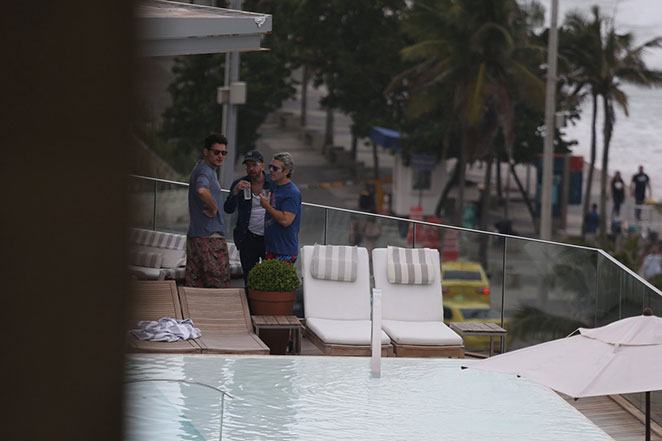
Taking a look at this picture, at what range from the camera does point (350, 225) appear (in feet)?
37.4

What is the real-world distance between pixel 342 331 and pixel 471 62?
38648 millimetres

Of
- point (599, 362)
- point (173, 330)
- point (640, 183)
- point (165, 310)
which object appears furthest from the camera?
point (640, 183)

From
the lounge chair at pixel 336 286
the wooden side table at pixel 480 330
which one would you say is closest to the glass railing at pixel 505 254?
the lounge chair at pixel 336 286

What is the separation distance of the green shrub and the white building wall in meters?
39.7

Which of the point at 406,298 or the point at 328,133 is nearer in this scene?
the point at 406,298

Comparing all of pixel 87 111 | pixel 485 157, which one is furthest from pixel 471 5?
pixel 87 111

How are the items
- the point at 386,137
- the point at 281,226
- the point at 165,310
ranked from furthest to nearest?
the point at 386,137, the point at 281,226, the point at 165,310

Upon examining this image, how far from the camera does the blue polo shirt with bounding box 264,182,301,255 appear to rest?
8.83m

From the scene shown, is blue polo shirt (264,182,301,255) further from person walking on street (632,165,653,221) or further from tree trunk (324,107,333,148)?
tree trunk (324,107,333,148)

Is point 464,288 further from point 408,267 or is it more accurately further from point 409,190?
point 409,190

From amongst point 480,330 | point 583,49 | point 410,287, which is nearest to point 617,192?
point 583,49

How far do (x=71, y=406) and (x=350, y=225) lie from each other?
10937mm

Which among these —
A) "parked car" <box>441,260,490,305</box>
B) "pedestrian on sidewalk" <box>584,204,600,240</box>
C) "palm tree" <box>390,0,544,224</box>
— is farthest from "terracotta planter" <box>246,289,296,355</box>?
"pedestrian on sidewalk" <box>584,204,600,240</box>

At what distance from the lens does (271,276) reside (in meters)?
8.91
